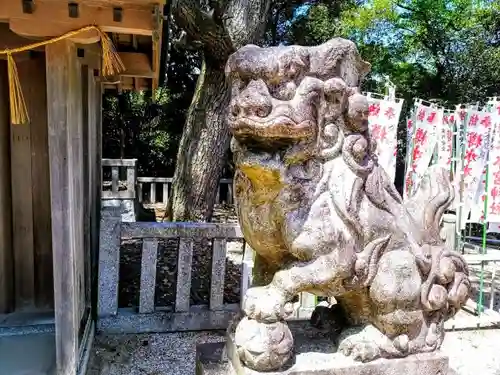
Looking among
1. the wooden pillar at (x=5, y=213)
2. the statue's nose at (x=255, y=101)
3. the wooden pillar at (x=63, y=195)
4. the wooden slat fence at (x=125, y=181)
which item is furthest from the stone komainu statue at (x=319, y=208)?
the wooden slat fence at (x=125, y=181)

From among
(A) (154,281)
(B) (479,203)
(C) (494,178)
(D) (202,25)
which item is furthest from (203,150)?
(C) (494,178)

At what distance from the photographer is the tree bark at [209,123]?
6941 millimetres

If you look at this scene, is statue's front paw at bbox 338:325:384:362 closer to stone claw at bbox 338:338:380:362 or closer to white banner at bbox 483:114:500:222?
stone claw at bbox 338:338:380:362

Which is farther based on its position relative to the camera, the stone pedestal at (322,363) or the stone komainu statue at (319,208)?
the stone pedestal at (322,363)

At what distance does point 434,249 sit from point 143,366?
2465mm

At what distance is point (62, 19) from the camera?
2596 millimetres

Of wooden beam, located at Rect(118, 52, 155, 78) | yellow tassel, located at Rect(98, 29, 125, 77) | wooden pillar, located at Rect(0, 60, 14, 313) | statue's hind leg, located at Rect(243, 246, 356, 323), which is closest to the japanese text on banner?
statue's hind leg, located at Rect(243, 246, 356, 323)

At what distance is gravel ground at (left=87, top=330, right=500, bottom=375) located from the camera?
11.9 feet

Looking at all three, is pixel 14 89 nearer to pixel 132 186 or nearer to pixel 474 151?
pixel 474 151

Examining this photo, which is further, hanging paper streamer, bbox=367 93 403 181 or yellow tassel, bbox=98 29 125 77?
hanging paper streamer, bbox=367 93 403 181

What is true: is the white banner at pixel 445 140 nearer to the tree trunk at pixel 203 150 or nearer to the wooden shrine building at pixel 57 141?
the tree trunk at pixel 203 150

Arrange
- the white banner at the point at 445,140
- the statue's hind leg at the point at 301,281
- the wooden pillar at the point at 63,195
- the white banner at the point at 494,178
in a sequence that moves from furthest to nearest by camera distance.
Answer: the white banner at the point at 445,140, the white banner at the point at 494,178, the wooden pillar at the point at 63,195, the statue's hind leg at the point at 301,281

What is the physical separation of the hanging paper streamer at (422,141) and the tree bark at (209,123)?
2.74m

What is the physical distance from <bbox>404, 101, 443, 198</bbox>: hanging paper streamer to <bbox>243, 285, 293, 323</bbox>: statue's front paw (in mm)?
3710
